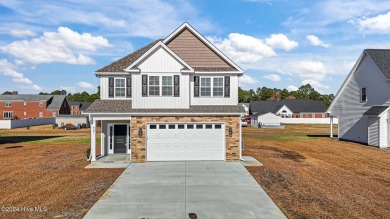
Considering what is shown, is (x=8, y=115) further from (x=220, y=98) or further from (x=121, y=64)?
(x=220, y=98)

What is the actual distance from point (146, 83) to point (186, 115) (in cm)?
330

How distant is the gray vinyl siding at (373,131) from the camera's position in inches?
1072

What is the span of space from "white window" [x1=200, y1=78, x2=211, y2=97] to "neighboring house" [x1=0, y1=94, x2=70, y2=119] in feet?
225

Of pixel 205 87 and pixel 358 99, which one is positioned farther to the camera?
pixel 358 99

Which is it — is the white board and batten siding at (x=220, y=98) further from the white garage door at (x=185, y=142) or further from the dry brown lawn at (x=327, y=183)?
the dry brown lawn at (x=327, y=183)

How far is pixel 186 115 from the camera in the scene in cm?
1867

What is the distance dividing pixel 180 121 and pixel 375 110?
67.2 ft

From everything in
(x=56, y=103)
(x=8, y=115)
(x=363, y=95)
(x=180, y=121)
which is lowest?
(x=180, y=121)

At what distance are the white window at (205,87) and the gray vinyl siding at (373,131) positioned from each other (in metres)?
17.8

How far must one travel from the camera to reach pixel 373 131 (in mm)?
27828

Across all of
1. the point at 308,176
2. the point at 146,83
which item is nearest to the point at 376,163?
the point at 308,176

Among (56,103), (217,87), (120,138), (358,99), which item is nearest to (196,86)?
(217,87)

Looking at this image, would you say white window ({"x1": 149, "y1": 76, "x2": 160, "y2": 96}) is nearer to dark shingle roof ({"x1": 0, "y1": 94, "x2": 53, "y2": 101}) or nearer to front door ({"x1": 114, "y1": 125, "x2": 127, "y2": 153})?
front door ({"x1": 114, "y1": 125, "x2": 127, "y2": 153})

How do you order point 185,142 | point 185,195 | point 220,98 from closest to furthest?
point 185,195
point 185,142
point 220,98
